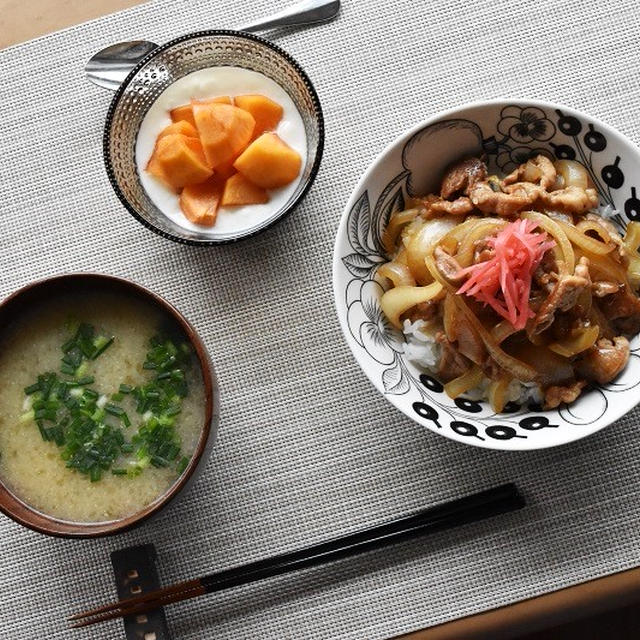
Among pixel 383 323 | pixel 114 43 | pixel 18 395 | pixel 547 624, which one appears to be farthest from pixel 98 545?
pixel 114 43

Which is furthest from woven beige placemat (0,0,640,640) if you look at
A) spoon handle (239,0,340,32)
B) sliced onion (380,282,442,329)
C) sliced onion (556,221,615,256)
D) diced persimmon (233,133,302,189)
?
sliced onion (556,221,615,256)

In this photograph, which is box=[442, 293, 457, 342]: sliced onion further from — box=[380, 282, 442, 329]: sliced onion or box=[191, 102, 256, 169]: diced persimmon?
box=[191, 102, 256, 169]: diced persimmon

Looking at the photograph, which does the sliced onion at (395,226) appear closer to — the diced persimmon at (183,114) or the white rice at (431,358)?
the white rice at (431,358)

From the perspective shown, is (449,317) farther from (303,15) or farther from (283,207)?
(303,15)

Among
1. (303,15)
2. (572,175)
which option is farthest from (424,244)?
(303,15)

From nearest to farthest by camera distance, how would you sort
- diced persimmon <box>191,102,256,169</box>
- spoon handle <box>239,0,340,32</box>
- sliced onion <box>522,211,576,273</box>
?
sliced onion <box>522,211,576,273</box> < diced persimmon <box>191,102,256,169</box> < spoon handle <box>239,0,340,32</box>

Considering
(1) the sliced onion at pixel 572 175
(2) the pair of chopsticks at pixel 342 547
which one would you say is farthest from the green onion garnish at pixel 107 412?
(1) the sliced onion at pixel 572 175
